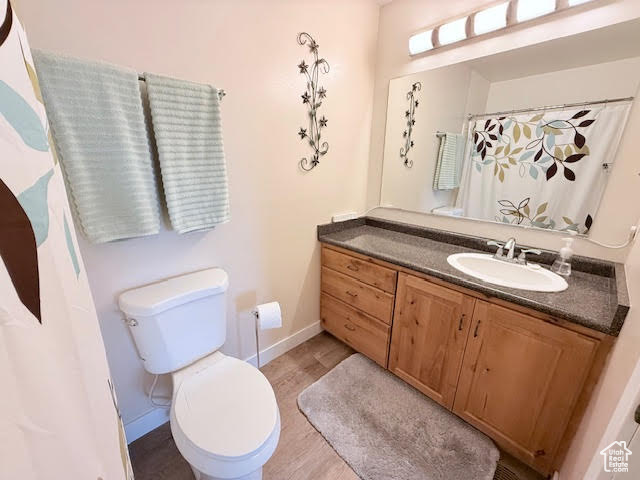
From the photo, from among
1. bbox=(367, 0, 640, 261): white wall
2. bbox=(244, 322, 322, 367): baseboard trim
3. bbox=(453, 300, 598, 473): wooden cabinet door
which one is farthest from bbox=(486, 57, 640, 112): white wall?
bbox=(244, 322, 322, 367): baseboard trim

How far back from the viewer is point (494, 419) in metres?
1.22

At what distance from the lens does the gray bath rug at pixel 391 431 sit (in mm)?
1182

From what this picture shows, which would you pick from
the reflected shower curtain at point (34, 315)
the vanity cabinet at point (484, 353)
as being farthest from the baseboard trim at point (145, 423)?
the vanity cabinet at point (484, 353)

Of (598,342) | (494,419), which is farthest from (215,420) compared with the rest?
(598,342)

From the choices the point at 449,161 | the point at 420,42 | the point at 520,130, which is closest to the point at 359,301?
the point at 449,161

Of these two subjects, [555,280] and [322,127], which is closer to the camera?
[555,280]

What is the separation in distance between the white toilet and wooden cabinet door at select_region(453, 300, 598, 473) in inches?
37.6

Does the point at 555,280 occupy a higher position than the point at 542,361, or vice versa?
the point at 555,280

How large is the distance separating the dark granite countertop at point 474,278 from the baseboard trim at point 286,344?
0.74 m

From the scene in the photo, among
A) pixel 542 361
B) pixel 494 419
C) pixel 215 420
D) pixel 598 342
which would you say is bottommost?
pixel 494 419

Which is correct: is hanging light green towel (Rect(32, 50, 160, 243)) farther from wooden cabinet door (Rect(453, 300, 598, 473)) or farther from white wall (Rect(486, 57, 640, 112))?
white wall (Rect(486, 57, 640, 112))

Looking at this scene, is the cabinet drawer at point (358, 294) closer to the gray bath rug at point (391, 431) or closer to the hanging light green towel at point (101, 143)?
the gray bath rug at point (391, 431)

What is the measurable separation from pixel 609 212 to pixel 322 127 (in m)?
1.52

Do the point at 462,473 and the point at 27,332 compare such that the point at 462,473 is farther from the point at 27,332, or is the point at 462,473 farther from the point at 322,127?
the point at 322,127
